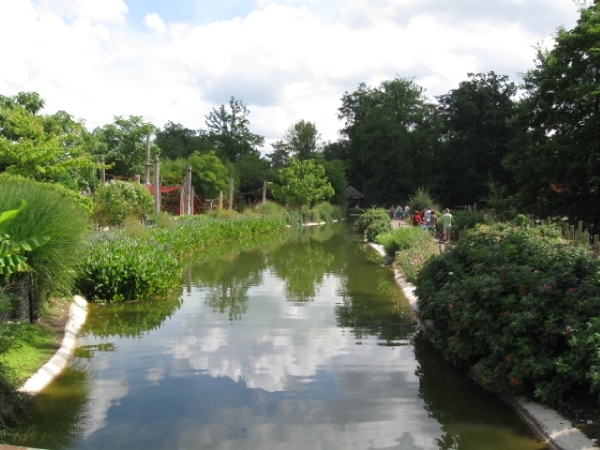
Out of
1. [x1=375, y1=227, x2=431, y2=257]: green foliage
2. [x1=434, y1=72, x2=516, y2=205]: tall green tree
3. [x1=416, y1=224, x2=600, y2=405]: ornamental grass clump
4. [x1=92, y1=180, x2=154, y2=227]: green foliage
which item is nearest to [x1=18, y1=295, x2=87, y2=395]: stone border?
[x1=416, y1=224, x2=600, y2=405]: ornamental grass clump

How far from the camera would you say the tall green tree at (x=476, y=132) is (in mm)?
49625

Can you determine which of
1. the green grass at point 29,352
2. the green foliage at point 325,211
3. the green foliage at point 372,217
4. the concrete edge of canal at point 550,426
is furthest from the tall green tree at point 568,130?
the green foliage at point 325,211

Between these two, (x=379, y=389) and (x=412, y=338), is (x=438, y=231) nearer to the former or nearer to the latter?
(x=412, y=338)

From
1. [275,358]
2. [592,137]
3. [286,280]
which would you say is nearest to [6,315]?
[275,358]

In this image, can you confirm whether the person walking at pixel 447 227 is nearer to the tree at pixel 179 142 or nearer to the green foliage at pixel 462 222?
the green foliage at pixel 462 222

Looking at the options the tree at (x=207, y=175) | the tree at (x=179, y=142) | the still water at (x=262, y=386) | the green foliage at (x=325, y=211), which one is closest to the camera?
the still water at (x=262, y=386)

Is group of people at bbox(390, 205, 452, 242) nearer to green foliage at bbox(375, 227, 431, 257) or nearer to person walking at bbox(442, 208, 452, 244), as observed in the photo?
person walking at bbox(442, 208, 452, 244)

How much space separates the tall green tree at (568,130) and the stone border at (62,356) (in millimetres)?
20530

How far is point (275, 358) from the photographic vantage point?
8.50 meters

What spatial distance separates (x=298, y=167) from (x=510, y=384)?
44213 millimetres

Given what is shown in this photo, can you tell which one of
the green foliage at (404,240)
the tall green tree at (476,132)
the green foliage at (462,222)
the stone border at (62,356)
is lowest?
the stone border at (62,356)

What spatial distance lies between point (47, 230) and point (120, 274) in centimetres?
352

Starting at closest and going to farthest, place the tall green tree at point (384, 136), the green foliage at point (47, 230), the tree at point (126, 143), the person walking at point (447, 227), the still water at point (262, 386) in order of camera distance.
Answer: the still water at point (262, 386) → the green foliage at point (47, 230) → the person walking at point (447, 227) → the tree at point (126, 143) → the tall green tree at point (384, 136)

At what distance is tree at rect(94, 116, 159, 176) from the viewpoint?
128 ft
